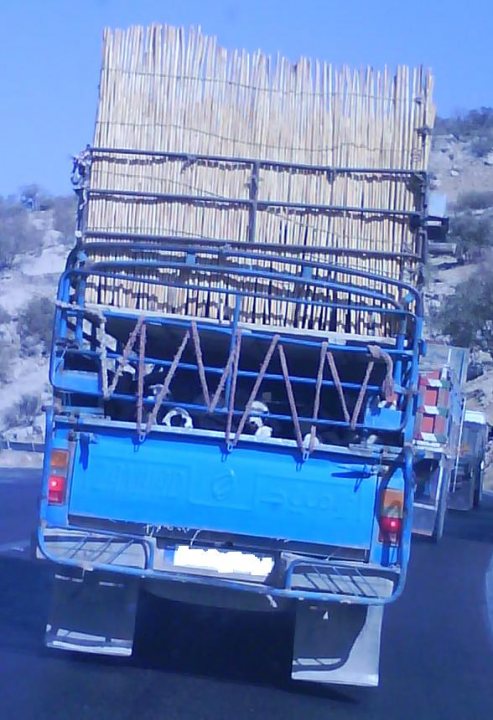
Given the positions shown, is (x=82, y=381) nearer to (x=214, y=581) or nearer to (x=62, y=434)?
(x=62, y=434)

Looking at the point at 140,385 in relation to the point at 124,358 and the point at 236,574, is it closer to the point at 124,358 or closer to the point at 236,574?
the point at 124,358

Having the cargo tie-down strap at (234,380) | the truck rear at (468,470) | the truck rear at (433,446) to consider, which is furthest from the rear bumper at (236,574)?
the truck rear at (468,470)

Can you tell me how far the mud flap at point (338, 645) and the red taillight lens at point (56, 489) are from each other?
→ 1.67 meters

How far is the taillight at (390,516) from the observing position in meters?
7.85

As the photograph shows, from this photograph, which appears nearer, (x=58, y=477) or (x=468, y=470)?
(x=58, y=477)

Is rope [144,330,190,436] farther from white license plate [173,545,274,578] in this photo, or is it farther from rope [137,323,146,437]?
white license plate [173,545,274,578]

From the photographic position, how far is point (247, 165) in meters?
8.84

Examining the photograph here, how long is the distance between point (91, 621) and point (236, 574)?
3.69ft

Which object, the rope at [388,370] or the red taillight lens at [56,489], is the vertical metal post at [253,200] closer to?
the rope at [388,370]

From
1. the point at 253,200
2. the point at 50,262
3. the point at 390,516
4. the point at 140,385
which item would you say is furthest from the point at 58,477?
the point at 50,262

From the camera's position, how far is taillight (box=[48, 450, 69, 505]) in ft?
26.1

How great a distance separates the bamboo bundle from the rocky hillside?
27.2 meters

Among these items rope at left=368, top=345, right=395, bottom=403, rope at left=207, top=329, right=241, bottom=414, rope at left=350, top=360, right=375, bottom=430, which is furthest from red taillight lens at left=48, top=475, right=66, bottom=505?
rope at left=368, top=345, right=395, bottom=403

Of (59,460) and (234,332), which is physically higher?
(234,332)
